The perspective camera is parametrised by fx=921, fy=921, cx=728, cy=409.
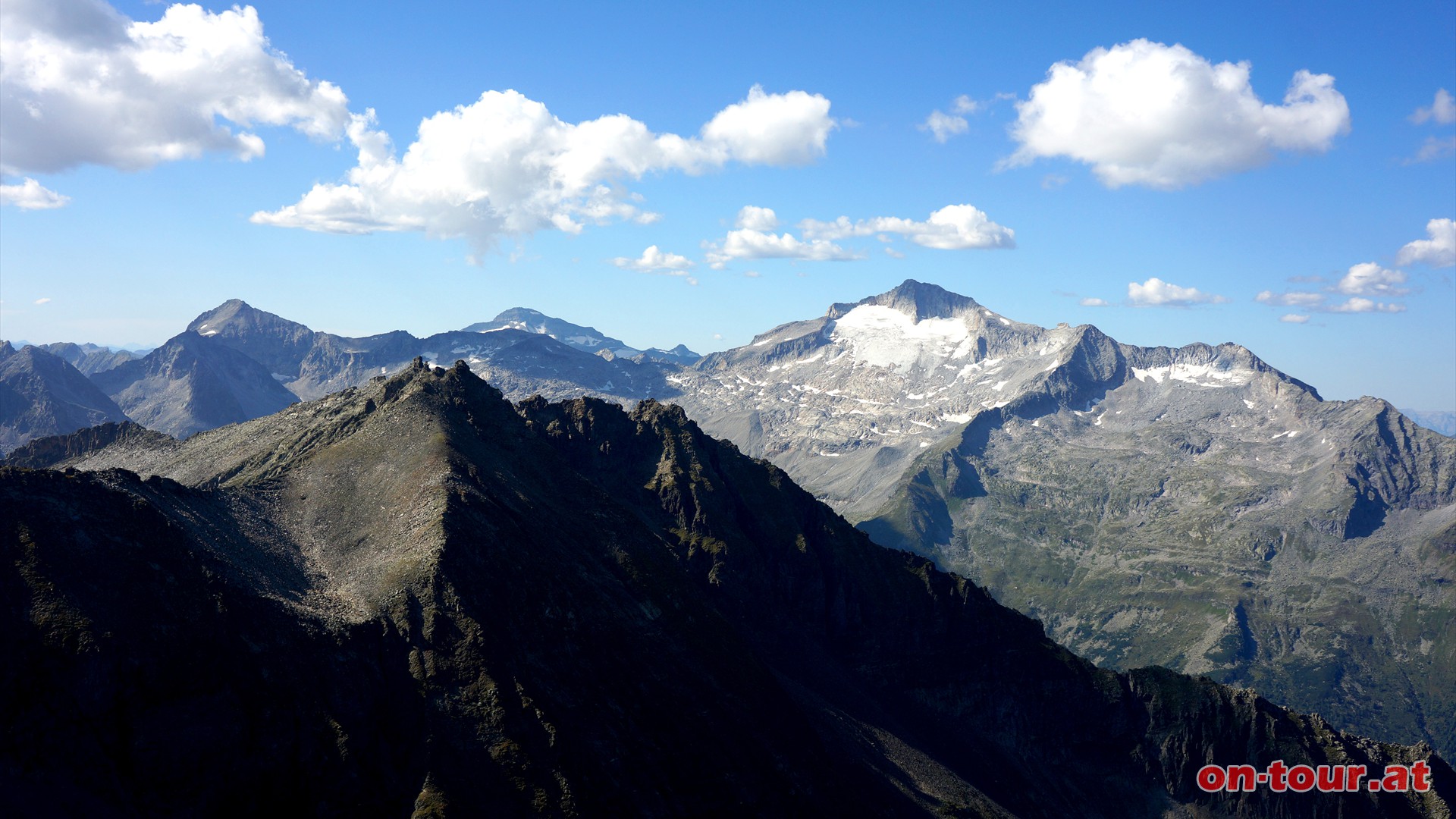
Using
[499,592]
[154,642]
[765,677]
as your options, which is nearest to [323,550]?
[499,592]

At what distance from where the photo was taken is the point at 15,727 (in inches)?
3819

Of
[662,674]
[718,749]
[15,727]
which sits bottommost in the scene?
[718,749]

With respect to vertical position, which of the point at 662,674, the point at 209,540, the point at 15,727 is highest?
the point at 209,540

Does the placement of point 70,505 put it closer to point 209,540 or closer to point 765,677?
point 209,540

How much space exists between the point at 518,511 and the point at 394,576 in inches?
1380

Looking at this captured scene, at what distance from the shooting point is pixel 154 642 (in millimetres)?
110375

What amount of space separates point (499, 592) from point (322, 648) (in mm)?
31645

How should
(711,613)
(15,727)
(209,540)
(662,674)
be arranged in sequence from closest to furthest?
1. (15,727)
2. (209,540)
3. (662,674)
4. (711,613)

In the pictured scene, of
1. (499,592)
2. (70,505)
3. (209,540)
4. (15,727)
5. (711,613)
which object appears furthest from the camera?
(711,613)

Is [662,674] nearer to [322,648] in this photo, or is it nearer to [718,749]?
[718,749]

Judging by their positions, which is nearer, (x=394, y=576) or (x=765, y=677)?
(x=394, y=576)

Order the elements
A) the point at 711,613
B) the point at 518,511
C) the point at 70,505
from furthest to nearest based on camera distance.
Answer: the point at 711,613 < the point at 518,511 < the point at 70,505

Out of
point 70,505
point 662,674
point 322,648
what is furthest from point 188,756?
point 662,674

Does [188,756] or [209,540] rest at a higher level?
[209,540]
